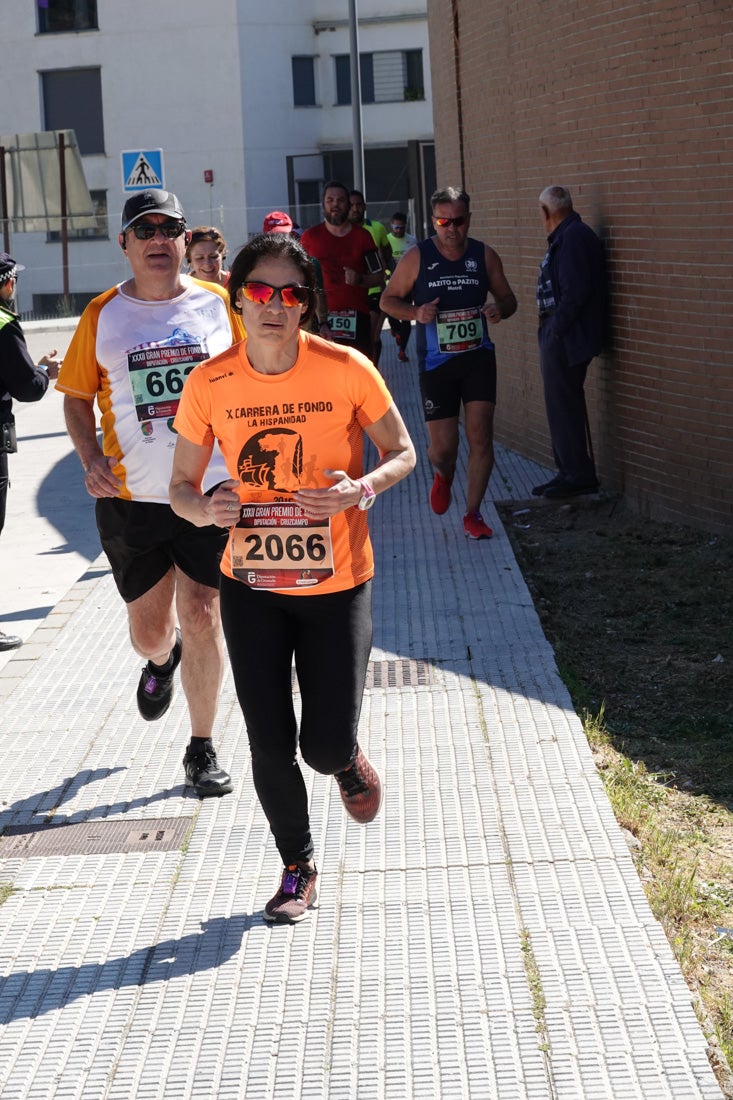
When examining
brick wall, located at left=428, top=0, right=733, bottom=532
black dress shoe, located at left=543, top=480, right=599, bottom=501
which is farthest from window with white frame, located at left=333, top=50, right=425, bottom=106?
black dress shoe, located at left=543, top=480, right=599, bottom=501

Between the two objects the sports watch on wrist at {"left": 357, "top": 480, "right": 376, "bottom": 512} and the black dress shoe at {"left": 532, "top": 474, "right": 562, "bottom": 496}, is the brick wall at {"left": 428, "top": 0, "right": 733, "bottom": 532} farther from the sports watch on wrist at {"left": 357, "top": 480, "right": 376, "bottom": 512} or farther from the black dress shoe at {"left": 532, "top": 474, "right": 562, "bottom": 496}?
the sports watch on wrist at {"left": 357, "top": 480, "right": 376, "bottom": 512}

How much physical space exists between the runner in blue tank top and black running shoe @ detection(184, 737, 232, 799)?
4.24 meters

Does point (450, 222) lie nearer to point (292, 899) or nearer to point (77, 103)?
point (292, 899)

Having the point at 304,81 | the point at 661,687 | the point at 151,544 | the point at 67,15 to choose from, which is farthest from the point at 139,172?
the point at 304,81

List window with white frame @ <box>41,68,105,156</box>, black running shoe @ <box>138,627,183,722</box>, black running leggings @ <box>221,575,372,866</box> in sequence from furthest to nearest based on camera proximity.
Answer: window with white frame @ <box>41,68,105,156</box>
black running shoe @ <box>138,627,183,722</box>
black running leggings @ <box>221,575,372,866</box>

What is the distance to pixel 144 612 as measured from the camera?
5727mm

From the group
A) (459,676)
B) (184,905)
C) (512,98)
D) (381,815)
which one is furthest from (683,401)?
(184,905)

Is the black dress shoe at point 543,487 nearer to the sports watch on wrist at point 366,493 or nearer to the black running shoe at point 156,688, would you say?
the black running shoe at point 156,688

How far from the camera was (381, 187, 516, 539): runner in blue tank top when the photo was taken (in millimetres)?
9391

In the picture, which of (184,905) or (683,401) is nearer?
(184,905)

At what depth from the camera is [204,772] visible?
5516 mm

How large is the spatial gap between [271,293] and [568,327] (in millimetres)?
6343

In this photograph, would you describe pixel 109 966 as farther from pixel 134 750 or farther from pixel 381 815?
pixel 134 750

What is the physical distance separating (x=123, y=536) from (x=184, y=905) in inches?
59.5
